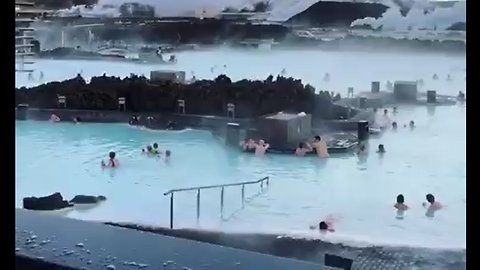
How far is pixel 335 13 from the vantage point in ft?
6.26

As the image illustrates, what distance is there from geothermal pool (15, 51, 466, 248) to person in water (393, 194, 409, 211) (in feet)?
0.04

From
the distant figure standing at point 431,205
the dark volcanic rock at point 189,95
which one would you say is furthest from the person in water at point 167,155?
the distant figure standing at point 431,205

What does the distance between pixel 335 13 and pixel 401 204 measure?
1.61 feet

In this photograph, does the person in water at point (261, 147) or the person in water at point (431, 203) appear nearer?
the person in water at point (431, 203)

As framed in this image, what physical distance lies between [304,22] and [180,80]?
35cm

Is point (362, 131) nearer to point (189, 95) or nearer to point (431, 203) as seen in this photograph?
point (431, 203)

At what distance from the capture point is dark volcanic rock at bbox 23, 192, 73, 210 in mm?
1969

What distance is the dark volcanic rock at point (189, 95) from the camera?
190 centimetres

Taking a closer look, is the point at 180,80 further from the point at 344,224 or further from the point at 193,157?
the point at 344,224

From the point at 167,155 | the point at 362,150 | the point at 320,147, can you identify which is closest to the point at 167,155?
the point at 167,155

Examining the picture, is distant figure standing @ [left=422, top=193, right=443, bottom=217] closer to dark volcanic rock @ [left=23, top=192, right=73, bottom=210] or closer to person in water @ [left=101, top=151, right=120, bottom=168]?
person in water @ [left=101, top=151, right=120, bottom=168]

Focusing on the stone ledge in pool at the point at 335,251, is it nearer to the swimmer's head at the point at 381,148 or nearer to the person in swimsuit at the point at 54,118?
the swimmer's head at the point at 381,148

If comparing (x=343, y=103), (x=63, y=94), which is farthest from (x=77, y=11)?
(x=343, y=103)

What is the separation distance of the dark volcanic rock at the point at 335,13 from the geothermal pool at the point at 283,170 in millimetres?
90
